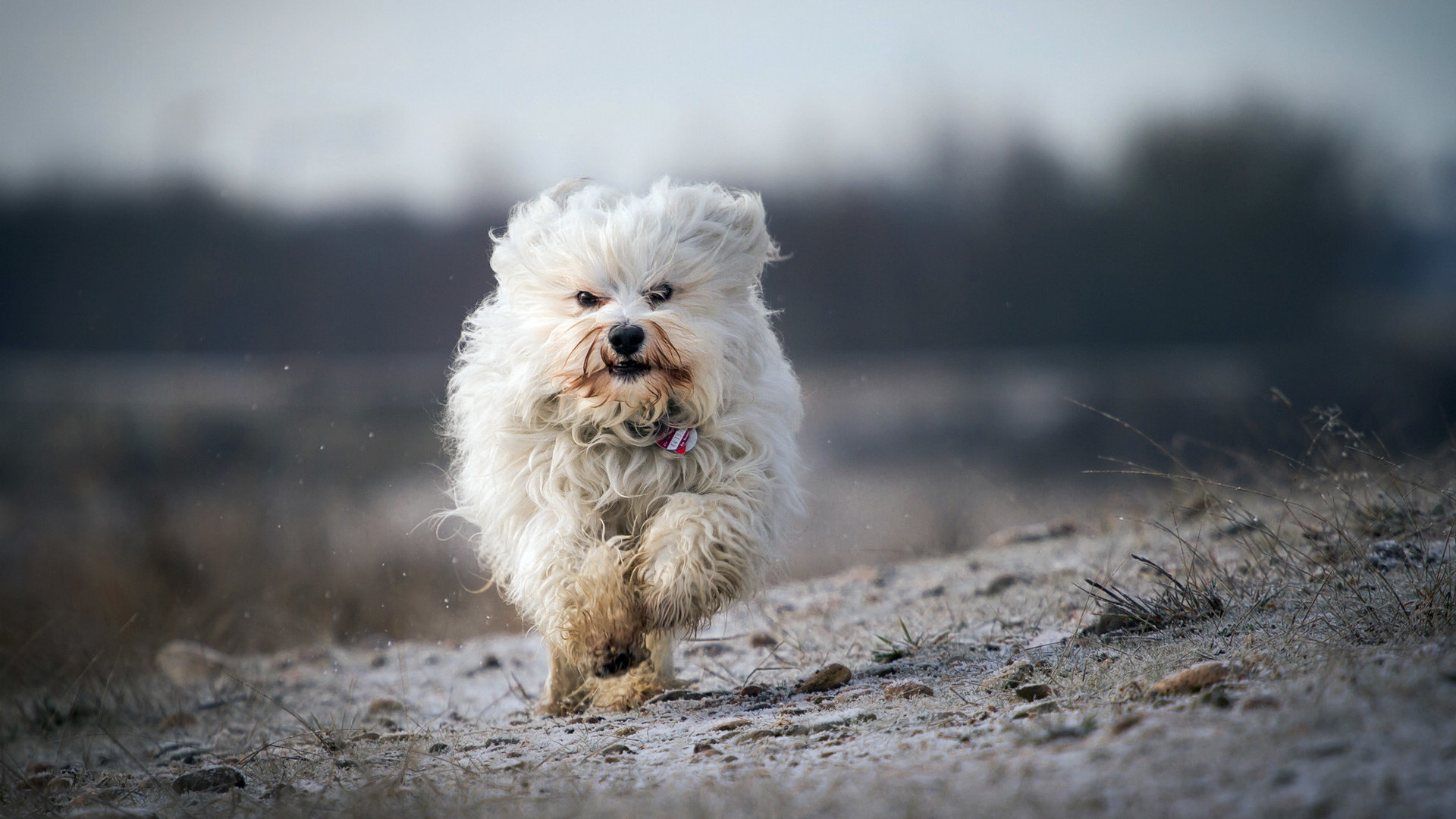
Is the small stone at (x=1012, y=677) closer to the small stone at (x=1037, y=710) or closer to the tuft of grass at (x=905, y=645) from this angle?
the small stone at (x=1037, y=710)

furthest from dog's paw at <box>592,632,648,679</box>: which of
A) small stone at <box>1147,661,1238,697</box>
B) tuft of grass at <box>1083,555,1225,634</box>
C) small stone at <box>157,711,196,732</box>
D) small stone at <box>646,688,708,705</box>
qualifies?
small stone at <box>157,711,196,732</box>

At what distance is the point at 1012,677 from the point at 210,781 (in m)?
2.63

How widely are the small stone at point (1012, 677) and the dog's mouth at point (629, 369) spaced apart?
173 centimetres

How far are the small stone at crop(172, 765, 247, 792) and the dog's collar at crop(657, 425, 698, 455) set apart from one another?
1.95 m

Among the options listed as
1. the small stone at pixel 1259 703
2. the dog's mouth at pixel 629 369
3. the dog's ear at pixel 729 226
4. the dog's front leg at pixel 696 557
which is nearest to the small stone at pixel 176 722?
the dog's front leg at pixel 696 557

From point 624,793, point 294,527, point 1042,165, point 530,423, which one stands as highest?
point 1042,165

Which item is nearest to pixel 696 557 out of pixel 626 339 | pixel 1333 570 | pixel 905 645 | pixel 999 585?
pixel 626 339

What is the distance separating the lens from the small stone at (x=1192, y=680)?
2660 millimetres

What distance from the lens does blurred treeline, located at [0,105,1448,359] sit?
28156 millimetres

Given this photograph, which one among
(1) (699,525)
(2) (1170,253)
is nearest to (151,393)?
(1) (699,525)

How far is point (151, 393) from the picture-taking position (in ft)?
61.1

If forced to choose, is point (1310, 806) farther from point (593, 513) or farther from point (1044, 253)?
point (1044, 253)

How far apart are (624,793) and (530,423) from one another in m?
2.07

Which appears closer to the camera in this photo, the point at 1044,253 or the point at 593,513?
the point at 593,513
